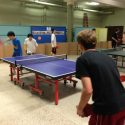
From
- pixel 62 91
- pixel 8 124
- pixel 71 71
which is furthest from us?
pixel 62 91

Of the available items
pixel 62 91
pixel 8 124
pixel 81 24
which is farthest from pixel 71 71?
pixel 81 24

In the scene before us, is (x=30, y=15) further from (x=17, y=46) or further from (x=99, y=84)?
(x=99, y=84)

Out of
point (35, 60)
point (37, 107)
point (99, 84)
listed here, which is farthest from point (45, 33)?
point (99, 84)

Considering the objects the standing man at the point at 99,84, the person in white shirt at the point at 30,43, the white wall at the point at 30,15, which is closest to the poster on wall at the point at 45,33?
the white wall at the point at 30,15

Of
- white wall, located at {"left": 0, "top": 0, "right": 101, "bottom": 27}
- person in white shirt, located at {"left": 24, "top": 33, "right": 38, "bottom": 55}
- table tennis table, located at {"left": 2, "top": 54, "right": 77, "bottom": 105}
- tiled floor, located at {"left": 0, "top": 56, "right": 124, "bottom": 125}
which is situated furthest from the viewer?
white wall, located at {"left": 0, "top": 0, "right": 101, "bottom": 27}

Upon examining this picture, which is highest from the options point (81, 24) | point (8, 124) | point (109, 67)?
point (81, 24)

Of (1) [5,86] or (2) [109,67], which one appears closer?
(2) [109,67]

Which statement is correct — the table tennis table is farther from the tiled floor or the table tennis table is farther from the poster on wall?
the poster on wall

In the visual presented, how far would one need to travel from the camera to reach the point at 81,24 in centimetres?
1583

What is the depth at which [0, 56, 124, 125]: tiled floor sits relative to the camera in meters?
3.54

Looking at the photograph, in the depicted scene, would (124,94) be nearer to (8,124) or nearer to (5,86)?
(8,124)

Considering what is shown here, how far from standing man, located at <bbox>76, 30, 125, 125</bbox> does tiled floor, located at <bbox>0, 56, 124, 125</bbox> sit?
179cm

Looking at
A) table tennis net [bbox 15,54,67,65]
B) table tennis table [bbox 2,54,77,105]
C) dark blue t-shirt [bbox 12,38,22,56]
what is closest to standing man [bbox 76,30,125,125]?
table tennis table [bbox 2,54,77,105]

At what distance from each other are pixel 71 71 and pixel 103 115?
2697 mm
